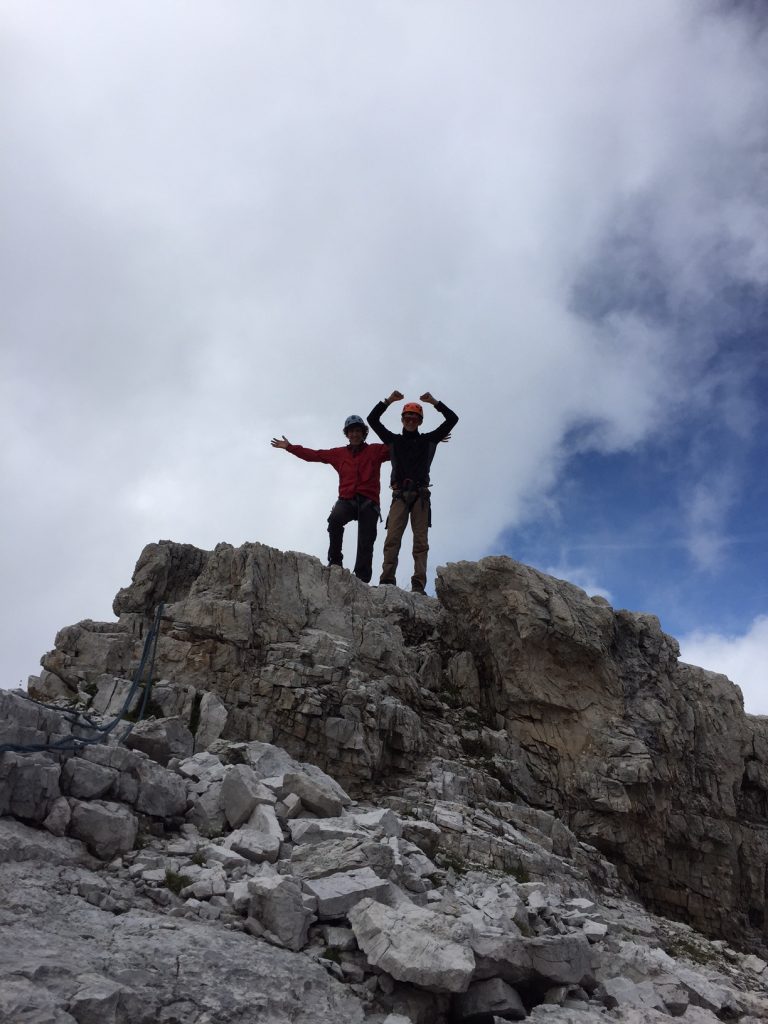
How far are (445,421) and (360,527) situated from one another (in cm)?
372

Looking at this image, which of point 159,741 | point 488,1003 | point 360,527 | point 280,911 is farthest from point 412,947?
point 360,527

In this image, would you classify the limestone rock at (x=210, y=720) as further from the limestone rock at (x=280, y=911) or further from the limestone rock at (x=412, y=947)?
the limestone rock at (x=412, y=947)

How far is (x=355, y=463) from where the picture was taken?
19.8m

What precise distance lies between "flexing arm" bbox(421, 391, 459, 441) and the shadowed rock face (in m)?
3.83

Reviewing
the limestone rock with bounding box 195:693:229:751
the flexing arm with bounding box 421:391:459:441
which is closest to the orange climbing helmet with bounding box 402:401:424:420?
the flexing arm with bounding box 421:391:459:441

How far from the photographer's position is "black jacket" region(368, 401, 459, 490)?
20.2 meters

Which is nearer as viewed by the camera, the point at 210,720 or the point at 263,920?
the point at 263,920

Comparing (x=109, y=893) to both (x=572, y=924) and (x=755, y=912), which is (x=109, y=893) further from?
(x=755, y=912)

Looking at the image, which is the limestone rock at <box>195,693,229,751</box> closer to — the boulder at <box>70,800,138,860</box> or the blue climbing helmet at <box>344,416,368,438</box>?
the boulder at <box>70,800,138,860</box>

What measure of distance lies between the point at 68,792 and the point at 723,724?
16964 millimetres

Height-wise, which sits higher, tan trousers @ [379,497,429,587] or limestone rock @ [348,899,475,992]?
tan trousers @ [379,497,429,587]

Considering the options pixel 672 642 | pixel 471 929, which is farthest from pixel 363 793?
pixel 672 642

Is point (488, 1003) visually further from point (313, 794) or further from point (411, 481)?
point (411, 481)

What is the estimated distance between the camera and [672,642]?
1959 cm
